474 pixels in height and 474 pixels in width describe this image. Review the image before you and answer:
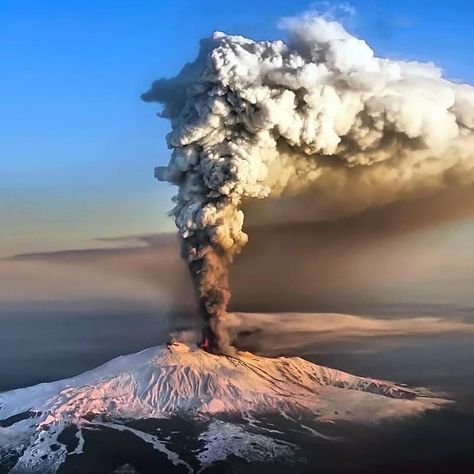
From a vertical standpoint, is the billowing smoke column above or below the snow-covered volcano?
above

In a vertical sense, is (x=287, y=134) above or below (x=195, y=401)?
above

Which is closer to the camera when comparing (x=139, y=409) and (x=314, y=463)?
(x=314, y=463)

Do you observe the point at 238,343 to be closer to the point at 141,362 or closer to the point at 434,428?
the point at 141,362

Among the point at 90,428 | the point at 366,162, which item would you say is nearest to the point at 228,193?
the point at 366,162
